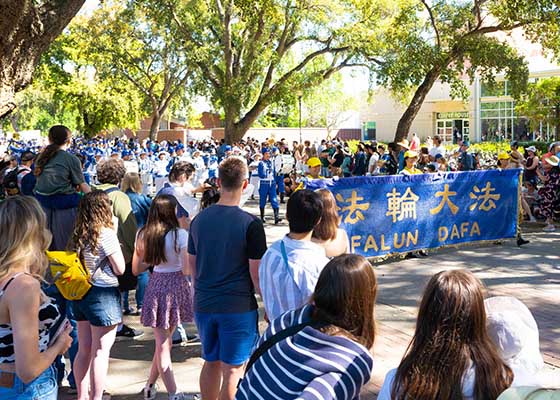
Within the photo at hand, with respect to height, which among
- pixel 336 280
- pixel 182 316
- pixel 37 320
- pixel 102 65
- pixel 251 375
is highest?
pixel 102 65

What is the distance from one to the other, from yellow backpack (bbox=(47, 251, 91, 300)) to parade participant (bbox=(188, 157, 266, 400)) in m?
0.93

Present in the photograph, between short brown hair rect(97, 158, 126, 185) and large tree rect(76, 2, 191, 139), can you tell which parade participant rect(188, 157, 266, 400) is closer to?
short brown hair rect(97, 158, 126, 185)

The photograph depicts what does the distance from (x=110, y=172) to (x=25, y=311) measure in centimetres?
335

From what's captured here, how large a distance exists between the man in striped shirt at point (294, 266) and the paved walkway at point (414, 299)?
72.4 inches

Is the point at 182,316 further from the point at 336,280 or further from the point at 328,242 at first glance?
the point at 336,280

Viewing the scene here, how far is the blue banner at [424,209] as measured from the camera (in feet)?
28.1

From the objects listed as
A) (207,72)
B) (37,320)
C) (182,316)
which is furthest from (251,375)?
(207,72)

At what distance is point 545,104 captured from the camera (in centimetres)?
3525

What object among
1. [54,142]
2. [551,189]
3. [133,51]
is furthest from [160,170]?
[133,51]

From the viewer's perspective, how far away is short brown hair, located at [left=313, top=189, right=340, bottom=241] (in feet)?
13.6

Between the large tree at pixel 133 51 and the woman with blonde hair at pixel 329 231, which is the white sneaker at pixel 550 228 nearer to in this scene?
the woman with blonde hair at pixel 329 231

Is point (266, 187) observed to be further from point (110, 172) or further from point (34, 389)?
point (34, 389)

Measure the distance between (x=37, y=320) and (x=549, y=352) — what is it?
4801 mm

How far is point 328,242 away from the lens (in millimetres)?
4297
